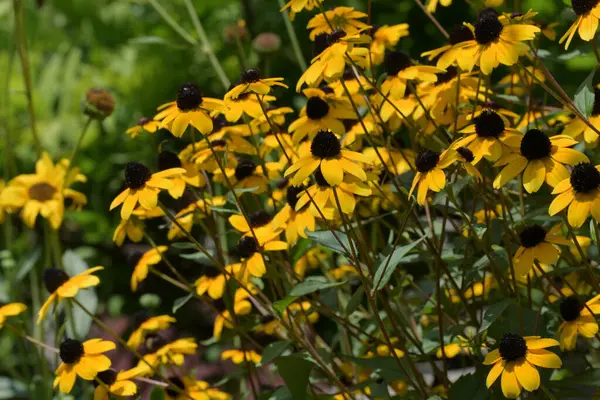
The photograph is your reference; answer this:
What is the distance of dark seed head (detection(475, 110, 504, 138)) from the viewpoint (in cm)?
79

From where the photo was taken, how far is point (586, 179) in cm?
73

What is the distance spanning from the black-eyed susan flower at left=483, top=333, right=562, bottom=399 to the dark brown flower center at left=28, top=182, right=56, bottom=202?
84cm

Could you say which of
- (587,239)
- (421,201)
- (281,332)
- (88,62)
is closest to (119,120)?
(88,62)

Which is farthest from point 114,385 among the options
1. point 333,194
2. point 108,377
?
point 333,194

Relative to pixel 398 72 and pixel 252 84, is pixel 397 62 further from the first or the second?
pixel 252 84

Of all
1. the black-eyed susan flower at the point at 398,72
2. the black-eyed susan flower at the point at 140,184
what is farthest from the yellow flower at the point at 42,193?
the black-eyed susan flower at the point at 398,72

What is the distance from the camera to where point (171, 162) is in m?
0.99

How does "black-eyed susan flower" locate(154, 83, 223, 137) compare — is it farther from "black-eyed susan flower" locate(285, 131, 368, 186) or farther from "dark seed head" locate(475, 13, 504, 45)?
"dark seed head" locate(475, 13, 504, 45)

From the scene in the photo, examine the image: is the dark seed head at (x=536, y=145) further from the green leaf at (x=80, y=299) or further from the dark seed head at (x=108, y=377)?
the green leaf at (x=80, y=299)

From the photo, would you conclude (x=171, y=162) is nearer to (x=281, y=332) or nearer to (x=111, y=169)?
(x=281, y=332)

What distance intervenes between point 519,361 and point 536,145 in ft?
0.62

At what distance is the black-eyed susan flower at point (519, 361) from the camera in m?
0.73

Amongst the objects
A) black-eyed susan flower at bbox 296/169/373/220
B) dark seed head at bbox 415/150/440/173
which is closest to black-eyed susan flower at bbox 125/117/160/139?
black-eyed susan flower at bbox 296/169/373/220

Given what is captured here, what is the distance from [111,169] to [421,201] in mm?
1945
